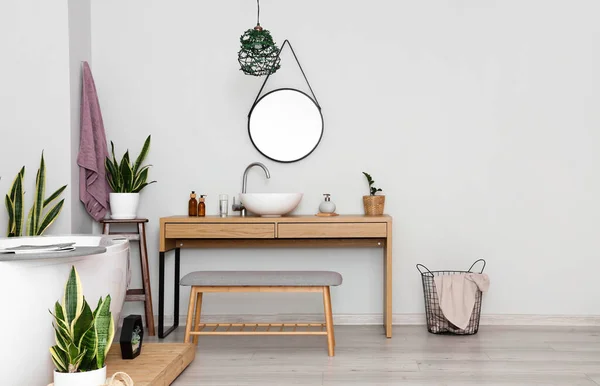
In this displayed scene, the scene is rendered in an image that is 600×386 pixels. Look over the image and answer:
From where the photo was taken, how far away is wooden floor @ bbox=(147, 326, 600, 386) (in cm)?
301

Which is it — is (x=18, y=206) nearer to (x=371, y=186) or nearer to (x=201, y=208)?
(x=201, y=208)

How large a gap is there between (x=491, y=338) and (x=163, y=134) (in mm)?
2457

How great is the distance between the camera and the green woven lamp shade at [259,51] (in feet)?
12.4

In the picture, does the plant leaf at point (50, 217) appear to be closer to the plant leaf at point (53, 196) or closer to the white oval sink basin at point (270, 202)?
the plant leaf at point (53, 196)

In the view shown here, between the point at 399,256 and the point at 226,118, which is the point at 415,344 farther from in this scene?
the point at 226,118

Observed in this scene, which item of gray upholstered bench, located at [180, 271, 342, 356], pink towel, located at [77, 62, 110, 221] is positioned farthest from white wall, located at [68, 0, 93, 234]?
gray upholstered bench, located at [180, 271, 342, 356]

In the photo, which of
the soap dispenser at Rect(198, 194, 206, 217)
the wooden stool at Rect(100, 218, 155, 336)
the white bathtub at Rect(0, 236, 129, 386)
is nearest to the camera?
the white bathtub at Rect(0, 236, 129, 386)

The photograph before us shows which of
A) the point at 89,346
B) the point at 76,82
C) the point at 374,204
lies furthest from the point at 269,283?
the point at 76,82

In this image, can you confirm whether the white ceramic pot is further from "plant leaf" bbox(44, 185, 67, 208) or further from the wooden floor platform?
the wooden floor platform

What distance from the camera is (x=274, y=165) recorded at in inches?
170

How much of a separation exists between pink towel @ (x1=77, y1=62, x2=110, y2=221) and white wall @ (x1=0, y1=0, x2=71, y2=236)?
110 millimetres

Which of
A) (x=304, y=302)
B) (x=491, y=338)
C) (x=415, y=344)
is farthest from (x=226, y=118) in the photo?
(x=491, y=338)

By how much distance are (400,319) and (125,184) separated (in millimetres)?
1986

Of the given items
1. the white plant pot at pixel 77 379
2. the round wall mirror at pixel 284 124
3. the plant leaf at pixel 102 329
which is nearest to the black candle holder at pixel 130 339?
the plant leaf at pixel 102 329
